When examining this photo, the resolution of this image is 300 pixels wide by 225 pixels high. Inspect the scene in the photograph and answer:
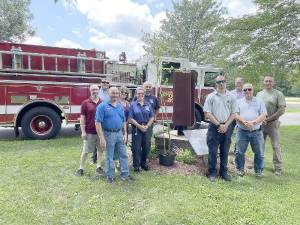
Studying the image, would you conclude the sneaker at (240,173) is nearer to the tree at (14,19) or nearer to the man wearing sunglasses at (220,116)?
the man wearing sunglasses at (220,116)

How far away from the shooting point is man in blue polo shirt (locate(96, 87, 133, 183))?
5.95 meters

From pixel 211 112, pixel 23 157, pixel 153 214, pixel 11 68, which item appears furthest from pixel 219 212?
pixel 11 68

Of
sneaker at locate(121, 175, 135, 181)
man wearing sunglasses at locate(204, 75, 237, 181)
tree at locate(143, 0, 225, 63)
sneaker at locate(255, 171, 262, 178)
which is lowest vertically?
sneaker at locate(255, 171, 262, 178)

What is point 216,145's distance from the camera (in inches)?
258

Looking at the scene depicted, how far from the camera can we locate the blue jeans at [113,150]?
6.10m

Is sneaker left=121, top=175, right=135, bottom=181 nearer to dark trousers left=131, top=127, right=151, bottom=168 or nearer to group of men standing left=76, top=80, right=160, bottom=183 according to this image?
group of men standing left=76, top=80, right=160, bottom=183

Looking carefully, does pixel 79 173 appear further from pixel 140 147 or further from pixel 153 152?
pixel 153 152

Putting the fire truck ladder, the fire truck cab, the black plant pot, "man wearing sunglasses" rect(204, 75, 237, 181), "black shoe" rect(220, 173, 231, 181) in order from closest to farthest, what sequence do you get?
"man wearing sunglasses" rect(204, 75, 237, 181)
"black shoe" rect(220, 173, 231, 181)
the black plant pot
the fire truck ladder
the fire truck cab

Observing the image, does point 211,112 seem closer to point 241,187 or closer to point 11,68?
point 241,187

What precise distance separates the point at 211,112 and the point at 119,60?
20.4 ft

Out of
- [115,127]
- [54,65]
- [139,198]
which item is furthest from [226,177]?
[54,65]

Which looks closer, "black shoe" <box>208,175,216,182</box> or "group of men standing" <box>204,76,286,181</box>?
"group of men standing" <box>204,76,286,181</box>

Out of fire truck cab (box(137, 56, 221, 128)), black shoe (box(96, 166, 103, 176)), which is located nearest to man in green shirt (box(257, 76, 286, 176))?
black shoe (box(96, 166, 103, 176))

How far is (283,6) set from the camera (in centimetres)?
Result: 1238
